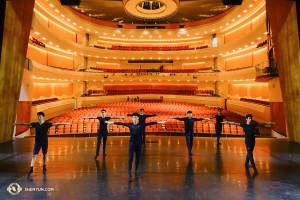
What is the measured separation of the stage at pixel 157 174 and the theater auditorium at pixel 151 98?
0.03 metres

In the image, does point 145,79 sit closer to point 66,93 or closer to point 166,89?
point 166,89

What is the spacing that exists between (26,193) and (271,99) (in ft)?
45.6

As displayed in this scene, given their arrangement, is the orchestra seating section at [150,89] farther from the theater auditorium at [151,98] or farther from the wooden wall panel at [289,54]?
the wooden wall panel at [289,54]

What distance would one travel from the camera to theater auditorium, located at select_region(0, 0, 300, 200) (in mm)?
5090

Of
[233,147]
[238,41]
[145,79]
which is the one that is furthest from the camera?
[145,79]

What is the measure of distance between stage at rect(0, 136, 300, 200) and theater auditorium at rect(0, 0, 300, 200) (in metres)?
0.03

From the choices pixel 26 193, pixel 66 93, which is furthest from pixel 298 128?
pixel 66 93

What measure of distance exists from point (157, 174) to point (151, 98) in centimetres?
2446

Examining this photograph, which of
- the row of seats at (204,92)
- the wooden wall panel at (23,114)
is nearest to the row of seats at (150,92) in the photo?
the row of seats at (204,92)

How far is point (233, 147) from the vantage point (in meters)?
8.62

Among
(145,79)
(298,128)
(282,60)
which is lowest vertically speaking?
(298,128)

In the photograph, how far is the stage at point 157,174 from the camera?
174 inches

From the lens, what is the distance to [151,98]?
2991cm

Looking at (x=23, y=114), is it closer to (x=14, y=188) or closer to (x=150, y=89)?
(x=14, y=188)
